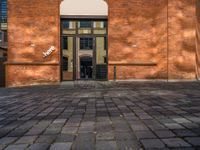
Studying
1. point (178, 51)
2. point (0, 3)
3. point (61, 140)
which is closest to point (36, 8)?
point (178, 51)

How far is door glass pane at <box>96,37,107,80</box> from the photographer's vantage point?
1486cm

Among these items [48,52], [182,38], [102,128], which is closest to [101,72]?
[48,52]

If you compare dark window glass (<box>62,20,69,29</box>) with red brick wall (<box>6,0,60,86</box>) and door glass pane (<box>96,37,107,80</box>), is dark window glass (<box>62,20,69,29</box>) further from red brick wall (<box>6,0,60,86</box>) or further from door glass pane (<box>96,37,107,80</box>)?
door glass pane (<box>96,37,107,80</box>)

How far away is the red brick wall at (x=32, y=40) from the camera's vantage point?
14016 millimetres

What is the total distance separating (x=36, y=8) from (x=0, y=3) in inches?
832

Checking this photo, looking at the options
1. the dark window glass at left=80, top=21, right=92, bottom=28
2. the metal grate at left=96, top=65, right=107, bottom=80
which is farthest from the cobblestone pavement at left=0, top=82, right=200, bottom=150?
the dark window glass at left=80, top=21, right=92, bottom=28

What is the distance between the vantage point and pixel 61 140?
3.42 meters

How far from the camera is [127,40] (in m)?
14.4

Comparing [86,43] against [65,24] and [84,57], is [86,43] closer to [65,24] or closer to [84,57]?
[84,57]

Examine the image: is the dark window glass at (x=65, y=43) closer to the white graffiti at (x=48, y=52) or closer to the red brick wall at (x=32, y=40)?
the red brick wall at (x=32, y=40)

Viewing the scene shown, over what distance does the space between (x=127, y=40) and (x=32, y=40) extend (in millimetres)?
5374

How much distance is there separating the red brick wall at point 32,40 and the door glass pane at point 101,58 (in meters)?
2.39

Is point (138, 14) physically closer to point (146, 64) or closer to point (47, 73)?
point (146, 64)

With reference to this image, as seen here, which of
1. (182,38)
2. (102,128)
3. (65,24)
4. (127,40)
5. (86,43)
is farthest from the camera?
(86,43)
